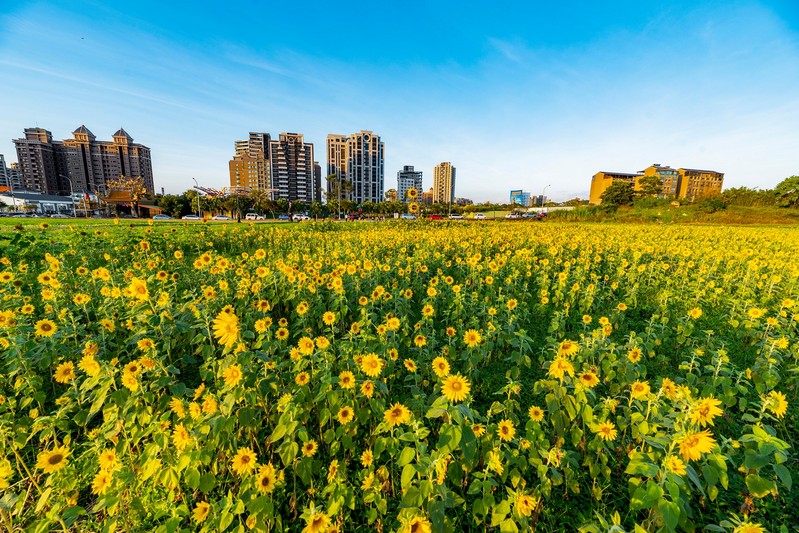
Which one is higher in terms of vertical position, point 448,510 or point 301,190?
point 301,190

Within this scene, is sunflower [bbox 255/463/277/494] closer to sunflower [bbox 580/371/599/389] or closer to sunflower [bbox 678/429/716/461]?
sunflower [bbox 580/371/599/389]

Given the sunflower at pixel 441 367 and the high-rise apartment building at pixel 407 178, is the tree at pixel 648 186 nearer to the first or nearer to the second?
the sunflower at pixel 441 367

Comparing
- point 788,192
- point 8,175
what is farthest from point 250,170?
point 788,192

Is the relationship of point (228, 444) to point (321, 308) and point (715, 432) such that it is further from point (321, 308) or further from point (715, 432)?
point (715, 432)

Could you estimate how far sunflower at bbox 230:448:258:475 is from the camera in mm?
1562

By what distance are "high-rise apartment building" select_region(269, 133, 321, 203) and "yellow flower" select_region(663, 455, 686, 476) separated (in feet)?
397

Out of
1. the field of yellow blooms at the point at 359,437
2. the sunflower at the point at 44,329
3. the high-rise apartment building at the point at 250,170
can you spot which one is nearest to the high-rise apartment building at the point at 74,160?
the high-rise apartment building at the point at 250,170

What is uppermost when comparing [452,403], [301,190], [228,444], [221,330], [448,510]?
[301,190]

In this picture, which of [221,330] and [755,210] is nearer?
[221,330]

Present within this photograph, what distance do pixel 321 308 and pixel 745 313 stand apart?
5548mm

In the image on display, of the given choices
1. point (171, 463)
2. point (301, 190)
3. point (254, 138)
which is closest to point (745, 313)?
point (171, 463)

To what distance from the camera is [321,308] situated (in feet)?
12.9

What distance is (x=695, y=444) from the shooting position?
56.9 inches

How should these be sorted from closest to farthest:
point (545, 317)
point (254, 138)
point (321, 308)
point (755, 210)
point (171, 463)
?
point (171, 463) → point (321, 308) → point (545, 317) → point (755, 210) → point (254, 138)
